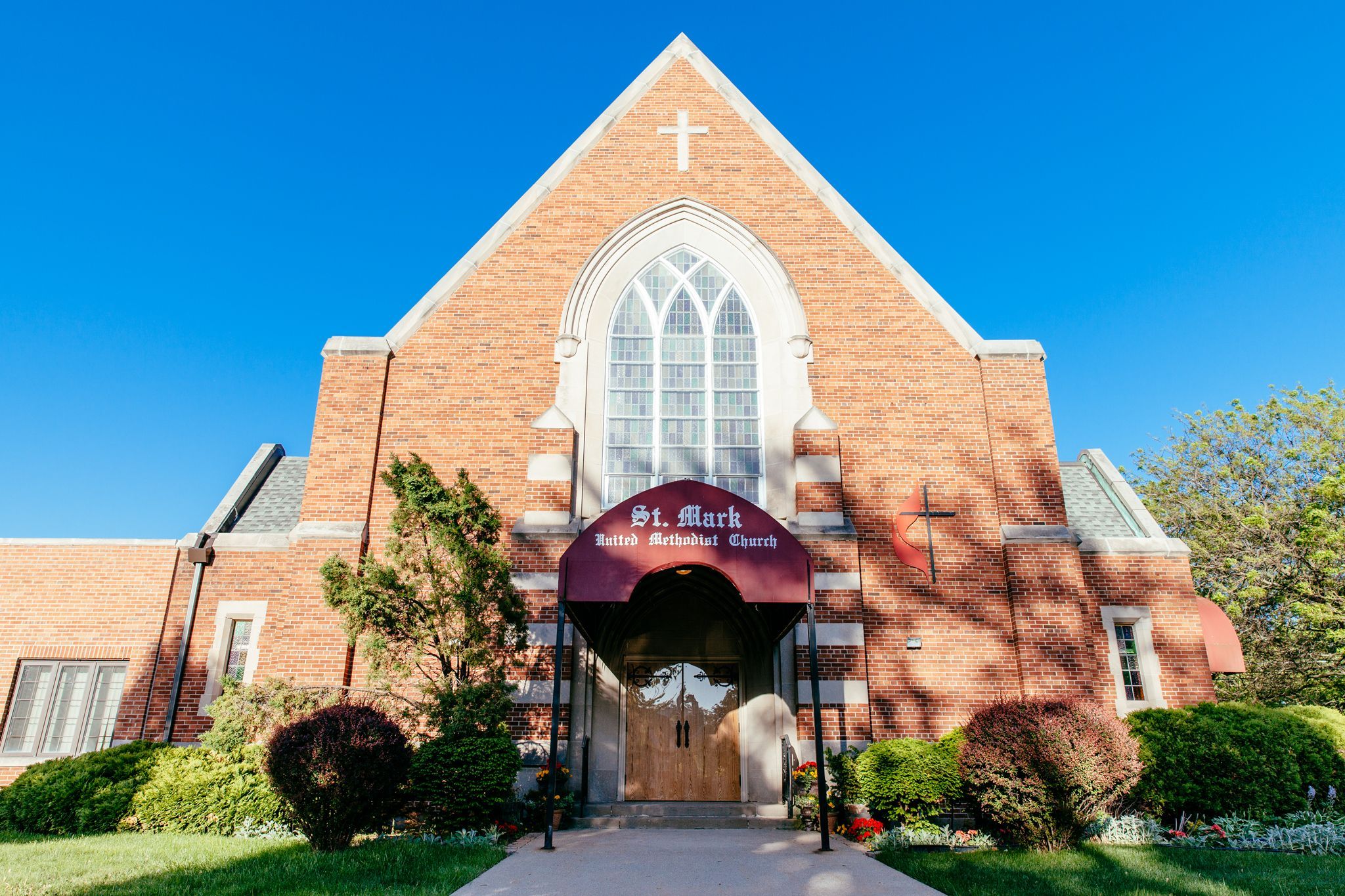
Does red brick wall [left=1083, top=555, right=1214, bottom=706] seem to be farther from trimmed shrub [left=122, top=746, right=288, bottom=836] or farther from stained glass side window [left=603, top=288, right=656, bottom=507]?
trimmed shrub [left=122, top=746, right=288, bottom=836]

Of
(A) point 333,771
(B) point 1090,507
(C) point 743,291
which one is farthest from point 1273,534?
(A) point 333,771

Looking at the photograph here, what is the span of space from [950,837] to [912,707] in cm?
219

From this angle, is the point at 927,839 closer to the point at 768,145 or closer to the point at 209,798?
the point at 209,798

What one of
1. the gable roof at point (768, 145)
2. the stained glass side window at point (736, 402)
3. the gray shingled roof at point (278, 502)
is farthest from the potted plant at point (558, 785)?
the gable roof at point (768, 145)

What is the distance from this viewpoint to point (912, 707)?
476 inches

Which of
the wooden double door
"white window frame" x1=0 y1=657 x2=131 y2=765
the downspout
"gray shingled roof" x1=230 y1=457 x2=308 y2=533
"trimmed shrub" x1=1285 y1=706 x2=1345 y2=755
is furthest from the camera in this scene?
"gray shingled roof" x1=230 y1=457 x2=308 y2=533

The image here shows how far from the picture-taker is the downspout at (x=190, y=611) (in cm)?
1315

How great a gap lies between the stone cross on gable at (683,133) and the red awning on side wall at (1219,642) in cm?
1188

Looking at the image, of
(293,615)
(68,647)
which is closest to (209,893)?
(293,615)

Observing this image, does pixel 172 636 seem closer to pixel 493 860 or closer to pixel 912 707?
pixel 493 860

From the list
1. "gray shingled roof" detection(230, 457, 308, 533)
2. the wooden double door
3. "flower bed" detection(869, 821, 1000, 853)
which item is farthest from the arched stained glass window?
"gray shingled roof" detection(230, 457, 308, 533)

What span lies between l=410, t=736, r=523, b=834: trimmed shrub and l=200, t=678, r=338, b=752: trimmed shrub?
1.83 m

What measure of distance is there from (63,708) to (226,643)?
348cm

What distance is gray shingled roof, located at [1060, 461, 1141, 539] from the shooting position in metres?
14.9
